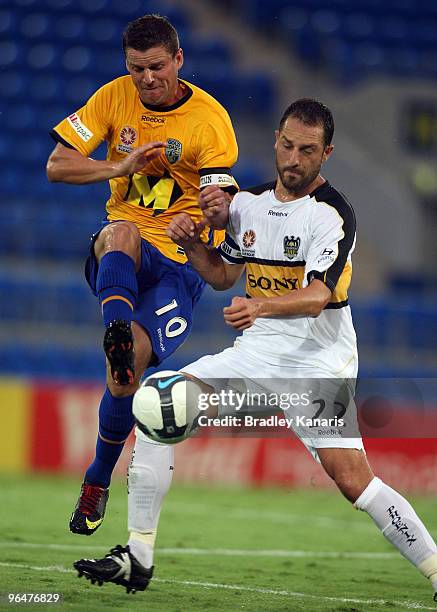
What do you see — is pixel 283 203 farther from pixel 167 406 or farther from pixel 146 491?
pixel 146 491

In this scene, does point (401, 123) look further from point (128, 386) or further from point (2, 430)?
point (128, 386)

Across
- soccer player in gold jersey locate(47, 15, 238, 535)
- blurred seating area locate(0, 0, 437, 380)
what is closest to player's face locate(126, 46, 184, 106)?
soccer player in gold jersey locate(47, 15, 238, 535)

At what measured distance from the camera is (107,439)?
5.73 metres

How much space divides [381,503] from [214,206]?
4.80 ft

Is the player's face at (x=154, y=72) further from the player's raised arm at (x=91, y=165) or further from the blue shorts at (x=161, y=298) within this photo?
the blue shorts at (x=161, y=298)

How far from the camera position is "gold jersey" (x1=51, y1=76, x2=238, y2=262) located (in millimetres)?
5664

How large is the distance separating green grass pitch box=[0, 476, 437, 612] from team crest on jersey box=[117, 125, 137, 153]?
2.08 m

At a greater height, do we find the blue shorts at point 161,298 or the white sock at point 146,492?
the blue shorts at point 161,298

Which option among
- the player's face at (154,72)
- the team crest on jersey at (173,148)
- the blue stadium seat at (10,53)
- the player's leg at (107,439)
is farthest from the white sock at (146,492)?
the blue stadium seat at (10,53)

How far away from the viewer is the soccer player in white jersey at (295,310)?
498cm

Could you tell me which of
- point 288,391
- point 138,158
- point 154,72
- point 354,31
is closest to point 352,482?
point 288,391

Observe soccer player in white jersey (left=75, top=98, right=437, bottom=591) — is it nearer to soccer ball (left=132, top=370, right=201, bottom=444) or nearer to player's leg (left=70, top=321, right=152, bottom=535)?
soccer ball (left=132, top=370, right=201, bottom=444)

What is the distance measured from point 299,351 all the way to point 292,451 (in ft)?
19.4

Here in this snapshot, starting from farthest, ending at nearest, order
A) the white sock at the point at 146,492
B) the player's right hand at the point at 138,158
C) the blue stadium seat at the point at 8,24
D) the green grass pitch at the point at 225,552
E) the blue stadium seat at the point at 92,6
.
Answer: the blue stadium seat at the point at 92,6
the blue stadium seat at the point at 8,24
the green grass pitch at the point at 225,552
the player's right hand at the point at 138,158
the white sock at the point at 146,492
